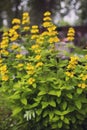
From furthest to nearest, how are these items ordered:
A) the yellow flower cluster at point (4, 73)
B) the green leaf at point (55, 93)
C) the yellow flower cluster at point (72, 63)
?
the yellow flower cluster at point (4, 73)
the yellow flower cluster at point (72, 63)
the green leaf at point (55, 93)

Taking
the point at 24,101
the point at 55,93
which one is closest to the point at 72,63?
the point at 55,93

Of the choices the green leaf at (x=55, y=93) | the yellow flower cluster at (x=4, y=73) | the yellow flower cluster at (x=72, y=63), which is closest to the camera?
the green leaf at (x=55, y=93)

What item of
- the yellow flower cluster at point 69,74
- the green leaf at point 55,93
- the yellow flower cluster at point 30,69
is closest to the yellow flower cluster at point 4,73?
the yellow flower cluster at point 30,69

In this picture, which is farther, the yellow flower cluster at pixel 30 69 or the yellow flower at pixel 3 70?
the yellow flower at pixel 3 70

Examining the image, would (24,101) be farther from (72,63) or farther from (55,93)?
(72,63)

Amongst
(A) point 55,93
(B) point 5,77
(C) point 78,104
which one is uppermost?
(B) point 5,77

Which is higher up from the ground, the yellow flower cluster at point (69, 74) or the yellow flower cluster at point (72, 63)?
the yellow flower cluster at point (72, 63)

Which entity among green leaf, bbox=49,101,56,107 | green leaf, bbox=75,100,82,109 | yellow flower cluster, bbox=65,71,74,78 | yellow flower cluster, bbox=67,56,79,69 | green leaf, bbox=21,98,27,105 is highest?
yellow flower cluster, bbox=67,56,79,69

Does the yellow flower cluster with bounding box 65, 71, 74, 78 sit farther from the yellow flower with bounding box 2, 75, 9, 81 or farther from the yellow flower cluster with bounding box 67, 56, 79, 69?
the yellow flower with bounding box 2, 75, 9, 81

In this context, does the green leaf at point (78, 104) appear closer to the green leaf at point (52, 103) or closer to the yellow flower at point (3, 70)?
the green leaf at point (52, 103)

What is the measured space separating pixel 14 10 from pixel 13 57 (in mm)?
7791

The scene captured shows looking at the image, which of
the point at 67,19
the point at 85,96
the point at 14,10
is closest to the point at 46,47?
the point at 85,96

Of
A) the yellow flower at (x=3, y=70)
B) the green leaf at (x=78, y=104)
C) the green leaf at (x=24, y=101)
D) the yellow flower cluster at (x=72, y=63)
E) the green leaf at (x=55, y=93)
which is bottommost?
the green leaf at (x=78, y=104)

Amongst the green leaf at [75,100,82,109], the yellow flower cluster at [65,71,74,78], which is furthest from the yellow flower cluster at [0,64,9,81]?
the green leaf at [75,100,82,109]
